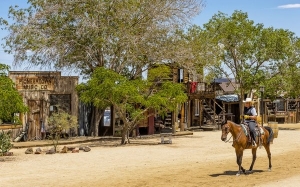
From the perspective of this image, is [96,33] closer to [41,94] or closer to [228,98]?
[41,94]

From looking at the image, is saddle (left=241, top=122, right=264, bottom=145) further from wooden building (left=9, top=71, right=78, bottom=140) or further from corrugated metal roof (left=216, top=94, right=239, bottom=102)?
corrugated metal roof (left=216, top=94, right=239, bottom=102)

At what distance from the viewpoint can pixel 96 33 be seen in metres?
30.8

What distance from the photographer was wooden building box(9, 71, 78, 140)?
30.6 meters

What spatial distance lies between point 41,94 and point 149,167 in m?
14.1

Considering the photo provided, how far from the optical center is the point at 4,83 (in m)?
21.3

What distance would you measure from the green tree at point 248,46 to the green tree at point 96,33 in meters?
7.44

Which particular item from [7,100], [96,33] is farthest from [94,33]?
[7,100]

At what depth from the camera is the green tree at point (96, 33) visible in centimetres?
3058

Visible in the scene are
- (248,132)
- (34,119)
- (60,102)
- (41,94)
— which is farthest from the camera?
(60,102)

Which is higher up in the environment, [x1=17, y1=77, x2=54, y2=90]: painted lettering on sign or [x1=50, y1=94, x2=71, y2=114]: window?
[x1=17, y1=77, x2=54, y2=90]: painted lettering on sign

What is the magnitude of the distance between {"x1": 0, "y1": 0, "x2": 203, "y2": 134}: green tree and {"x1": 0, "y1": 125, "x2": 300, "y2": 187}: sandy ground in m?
6.82

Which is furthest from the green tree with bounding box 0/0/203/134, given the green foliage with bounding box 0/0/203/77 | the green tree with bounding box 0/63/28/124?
the green tree with bounding box 0/63/28/124

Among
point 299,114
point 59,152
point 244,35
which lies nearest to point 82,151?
point 59,152

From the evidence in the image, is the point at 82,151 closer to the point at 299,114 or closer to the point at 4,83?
the point at 4,83
